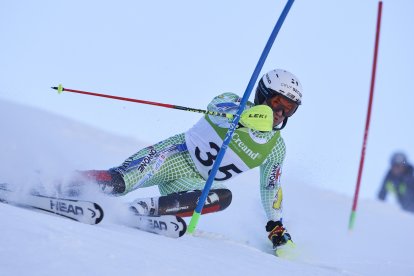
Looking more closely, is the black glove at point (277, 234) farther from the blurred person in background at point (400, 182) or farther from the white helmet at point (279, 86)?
the blurred person in background at point (400, 182)

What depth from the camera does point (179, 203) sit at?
→ 425cm

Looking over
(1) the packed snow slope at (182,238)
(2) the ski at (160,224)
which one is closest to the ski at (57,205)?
(1) the packed snow slope at (182,238)

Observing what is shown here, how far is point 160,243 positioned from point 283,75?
216cm

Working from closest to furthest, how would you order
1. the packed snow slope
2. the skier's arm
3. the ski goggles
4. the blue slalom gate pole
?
the packed snow slope, the blue slalom gate pole, the skier's arm, the ski goggles

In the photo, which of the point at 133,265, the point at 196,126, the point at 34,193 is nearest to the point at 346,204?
the point at 196,126

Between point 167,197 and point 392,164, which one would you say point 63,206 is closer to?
point 167,197

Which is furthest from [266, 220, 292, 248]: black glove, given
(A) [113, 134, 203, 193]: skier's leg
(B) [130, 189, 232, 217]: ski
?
(A) [113, 134, 203, 193]: skier's leg

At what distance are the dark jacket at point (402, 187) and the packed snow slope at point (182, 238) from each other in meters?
1.16

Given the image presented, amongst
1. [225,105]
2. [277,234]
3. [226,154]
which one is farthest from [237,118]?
[277,234]

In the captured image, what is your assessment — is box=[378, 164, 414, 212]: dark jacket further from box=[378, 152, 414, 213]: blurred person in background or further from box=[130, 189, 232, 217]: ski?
box=[130, 189, 232, 217]: ski

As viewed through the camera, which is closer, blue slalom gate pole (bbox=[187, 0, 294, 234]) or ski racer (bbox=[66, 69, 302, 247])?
blue slalom gate pole (bbox=[187, 0, 294, 234])

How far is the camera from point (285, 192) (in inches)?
388

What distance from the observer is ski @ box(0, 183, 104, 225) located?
2990 mm

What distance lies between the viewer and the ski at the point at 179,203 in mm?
3956
